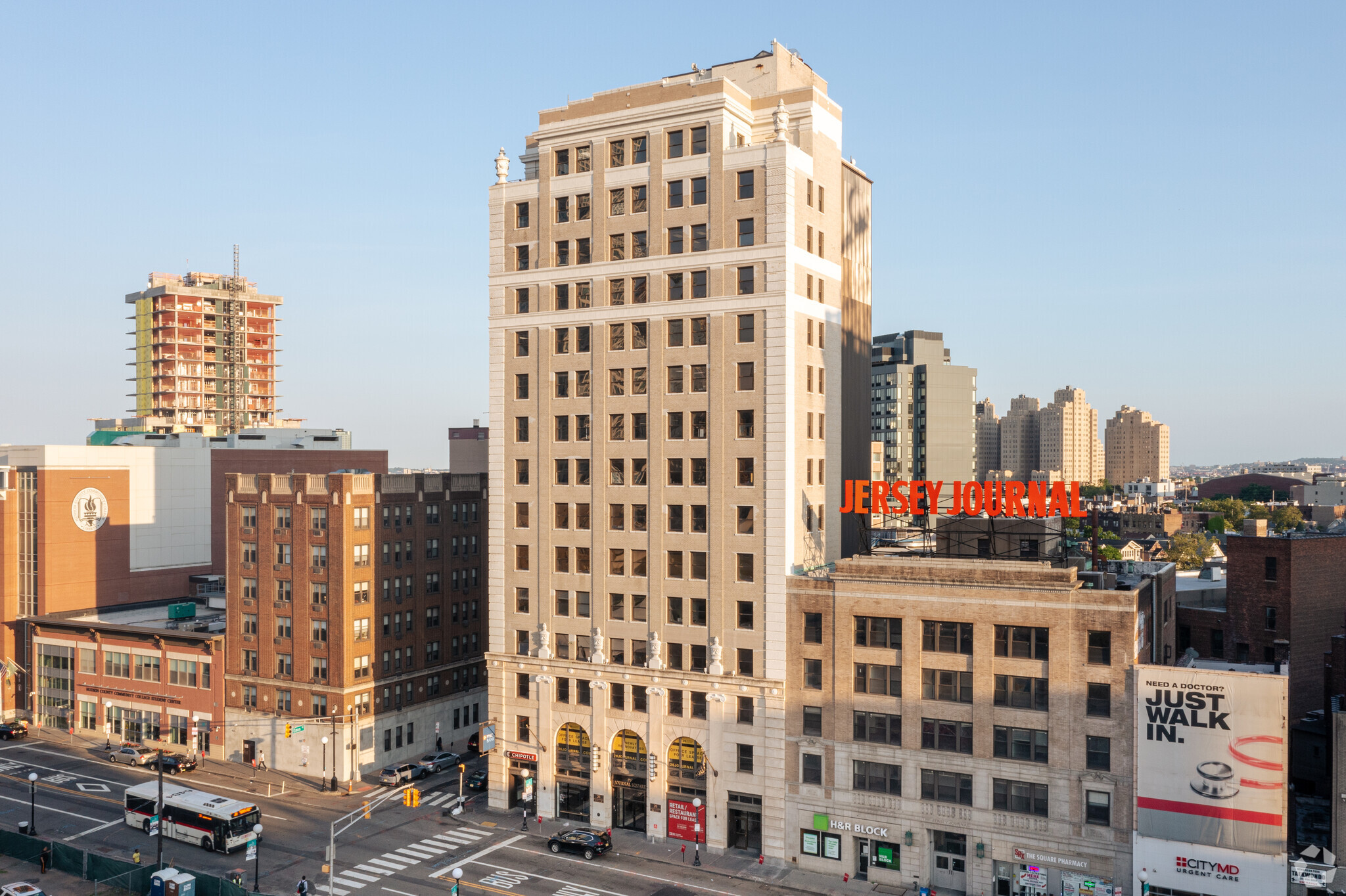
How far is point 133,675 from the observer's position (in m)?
104

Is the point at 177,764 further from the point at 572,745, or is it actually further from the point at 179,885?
the point at 572,745

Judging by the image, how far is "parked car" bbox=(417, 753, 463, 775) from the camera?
93.2 m

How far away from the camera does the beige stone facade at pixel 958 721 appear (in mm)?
62250

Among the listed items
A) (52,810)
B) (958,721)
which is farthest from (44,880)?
(958,721)

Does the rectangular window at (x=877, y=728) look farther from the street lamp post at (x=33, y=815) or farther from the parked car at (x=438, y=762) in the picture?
the street lamp post at (x=33, y=815)

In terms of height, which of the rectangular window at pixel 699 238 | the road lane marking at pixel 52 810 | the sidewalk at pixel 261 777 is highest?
the rectangular window at pixel 699 238

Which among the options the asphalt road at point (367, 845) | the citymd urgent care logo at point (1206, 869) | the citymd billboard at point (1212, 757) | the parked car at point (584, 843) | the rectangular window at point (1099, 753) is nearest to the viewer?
the citymd billboard at point (1212, 757)

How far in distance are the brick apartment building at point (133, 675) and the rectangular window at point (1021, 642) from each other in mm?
74170

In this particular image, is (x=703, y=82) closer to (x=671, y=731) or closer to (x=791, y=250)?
(x=791, y=250)

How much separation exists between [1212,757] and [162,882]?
63.4m

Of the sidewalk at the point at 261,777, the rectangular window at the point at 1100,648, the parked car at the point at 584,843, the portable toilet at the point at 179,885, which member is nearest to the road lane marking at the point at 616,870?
the parked car at the point at 584,843

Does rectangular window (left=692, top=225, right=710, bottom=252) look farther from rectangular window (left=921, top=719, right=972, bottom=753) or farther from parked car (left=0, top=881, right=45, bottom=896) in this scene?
parked car (left=0, top=881, right=45, bottom=896)

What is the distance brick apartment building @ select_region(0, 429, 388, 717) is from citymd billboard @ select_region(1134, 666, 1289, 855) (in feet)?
367

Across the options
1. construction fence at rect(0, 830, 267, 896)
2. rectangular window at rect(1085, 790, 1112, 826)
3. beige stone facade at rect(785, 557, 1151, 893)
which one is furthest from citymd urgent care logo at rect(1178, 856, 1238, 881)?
construction fence at rect(0, 830, 267, 896)
